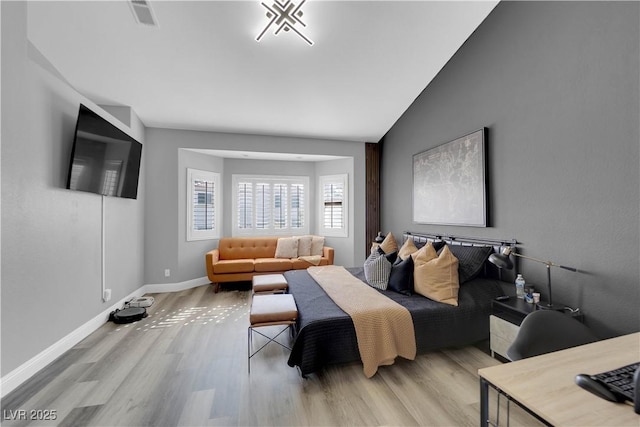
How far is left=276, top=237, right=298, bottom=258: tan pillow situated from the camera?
5113mm

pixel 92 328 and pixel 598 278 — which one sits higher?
pixel 598 278

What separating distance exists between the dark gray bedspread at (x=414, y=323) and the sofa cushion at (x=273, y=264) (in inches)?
70.6

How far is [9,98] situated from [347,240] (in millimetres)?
4774

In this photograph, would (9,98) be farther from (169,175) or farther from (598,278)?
(598,278)

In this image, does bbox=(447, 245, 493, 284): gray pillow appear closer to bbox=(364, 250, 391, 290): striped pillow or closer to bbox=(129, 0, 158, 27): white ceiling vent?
bbox=(364, 250, 391, 290): striped pillow

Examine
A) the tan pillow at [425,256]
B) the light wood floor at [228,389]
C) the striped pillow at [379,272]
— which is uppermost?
the tan pillow at [425,256]

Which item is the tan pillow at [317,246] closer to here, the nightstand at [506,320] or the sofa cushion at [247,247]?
the sofa cushion at [247,247]

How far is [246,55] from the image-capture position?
3186mm

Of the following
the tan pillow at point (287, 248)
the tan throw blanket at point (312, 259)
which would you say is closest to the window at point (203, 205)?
the tan pillow at point (287, 248)

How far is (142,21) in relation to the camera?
2.62m

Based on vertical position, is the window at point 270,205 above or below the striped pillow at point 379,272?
above

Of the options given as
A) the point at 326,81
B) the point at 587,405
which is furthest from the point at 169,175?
the point at 587,405

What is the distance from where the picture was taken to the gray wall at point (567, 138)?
5.99ft

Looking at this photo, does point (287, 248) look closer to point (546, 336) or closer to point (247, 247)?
point (247, 247)
